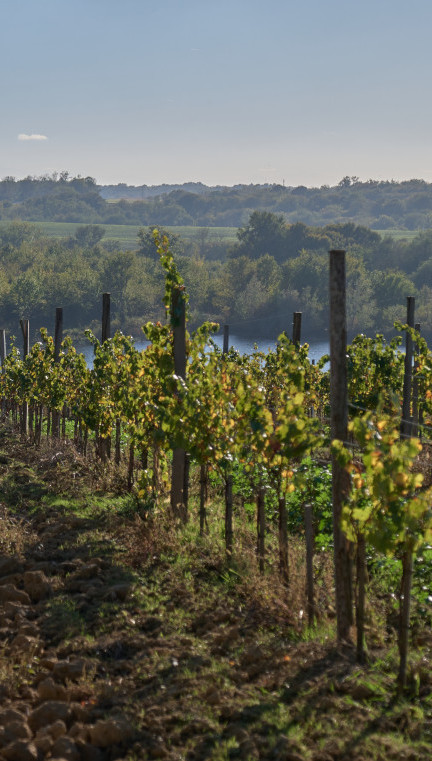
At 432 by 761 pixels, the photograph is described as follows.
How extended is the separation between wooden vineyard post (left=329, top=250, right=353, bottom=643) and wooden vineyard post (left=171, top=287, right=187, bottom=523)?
167 inches

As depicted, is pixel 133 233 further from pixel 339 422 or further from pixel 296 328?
pixel 339 422

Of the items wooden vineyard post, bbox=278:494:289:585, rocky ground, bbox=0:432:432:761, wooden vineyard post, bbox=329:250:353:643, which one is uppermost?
wooden vineyard post, bbox=329:250:353:643

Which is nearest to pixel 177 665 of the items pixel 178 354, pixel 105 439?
pixel 178 354

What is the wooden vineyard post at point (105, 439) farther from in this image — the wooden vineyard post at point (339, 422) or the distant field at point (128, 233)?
the distant field at point (128, 233)

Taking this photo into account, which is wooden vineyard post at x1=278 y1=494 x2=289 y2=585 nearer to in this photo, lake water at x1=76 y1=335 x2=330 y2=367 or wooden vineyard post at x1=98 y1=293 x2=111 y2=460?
wooden vineyard post at x1=98 y1=293 x2=111 y2=460

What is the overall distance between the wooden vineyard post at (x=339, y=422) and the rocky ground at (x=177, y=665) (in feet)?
1.27

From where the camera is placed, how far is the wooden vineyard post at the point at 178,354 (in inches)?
427

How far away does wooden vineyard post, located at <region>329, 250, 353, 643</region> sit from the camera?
666 cm

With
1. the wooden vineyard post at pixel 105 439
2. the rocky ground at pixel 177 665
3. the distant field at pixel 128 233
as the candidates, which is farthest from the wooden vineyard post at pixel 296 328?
the distant field at pixel 128 233

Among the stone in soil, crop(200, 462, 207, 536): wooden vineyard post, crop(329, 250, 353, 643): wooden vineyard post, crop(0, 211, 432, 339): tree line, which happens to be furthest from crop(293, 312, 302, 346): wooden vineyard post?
crop(0, 211, 432, 339): tree line

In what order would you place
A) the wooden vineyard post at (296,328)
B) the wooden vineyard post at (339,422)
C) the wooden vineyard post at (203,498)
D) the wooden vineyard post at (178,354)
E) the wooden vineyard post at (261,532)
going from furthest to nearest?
the wooden vineyard post at (296,328) → the wooden vineyard post at (178,354) → the wooden vineyard post at (203,498) → the wooden vineyard post at (261,532) → the wooden vineyard post at (339,422)

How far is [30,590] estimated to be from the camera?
794cm

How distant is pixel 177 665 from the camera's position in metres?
6.26

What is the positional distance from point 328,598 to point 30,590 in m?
2.92
